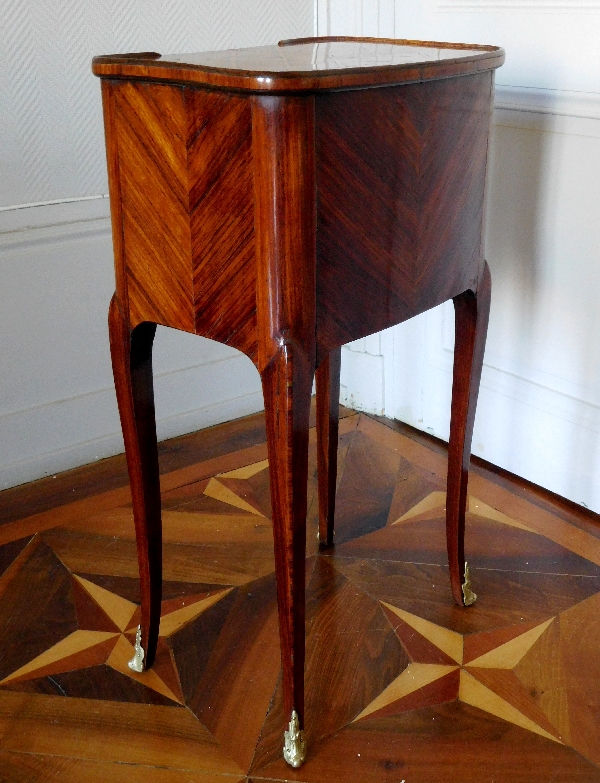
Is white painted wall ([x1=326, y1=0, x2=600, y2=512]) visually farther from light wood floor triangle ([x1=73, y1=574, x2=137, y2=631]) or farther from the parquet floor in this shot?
light wood floor triangle ([x1=73, y1=574, x2=137, y2=631])

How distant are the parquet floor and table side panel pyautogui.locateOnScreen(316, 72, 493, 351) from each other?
501 mm

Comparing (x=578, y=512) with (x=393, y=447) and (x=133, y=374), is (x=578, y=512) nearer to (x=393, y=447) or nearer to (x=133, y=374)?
(x=393, y=447)

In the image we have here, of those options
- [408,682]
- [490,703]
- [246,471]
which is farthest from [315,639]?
[246,471]

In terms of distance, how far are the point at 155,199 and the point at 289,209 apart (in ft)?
0.56

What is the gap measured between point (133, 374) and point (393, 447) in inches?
33.7

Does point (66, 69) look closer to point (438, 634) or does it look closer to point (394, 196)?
point (394, 196)

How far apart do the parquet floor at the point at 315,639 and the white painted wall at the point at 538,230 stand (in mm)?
109

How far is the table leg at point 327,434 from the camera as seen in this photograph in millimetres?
1265

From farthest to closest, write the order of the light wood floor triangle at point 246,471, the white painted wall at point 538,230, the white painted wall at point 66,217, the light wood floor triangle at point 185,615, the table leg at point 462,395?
1. the light wood floor triangle at point 246,471
2. the white painted wall at point 66,217
3. the white painted wall at point 538,230
4. the light wood floor triangle at point 185,615
5. the table leg at point 462,395

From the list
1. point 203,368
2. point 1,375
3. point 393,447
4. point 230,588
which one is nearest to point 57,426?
point 1,375

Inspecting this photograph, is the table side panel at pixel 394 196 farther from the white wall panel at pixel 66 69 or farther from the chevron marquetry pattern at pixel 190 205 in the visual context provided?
the white wall panel at pixel 66 69

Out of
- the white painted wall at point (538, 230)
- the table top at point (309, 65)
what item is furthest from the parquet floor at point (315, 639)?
the table top at point (309, 65)

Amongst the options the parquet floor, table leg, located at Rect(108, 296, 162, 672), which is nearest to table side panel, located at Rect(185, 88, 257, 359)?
table leg, located at Rect(108, 296, 162, 672)

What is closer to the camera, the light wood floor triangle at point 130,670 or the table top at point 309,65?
the table top at point 309,65
